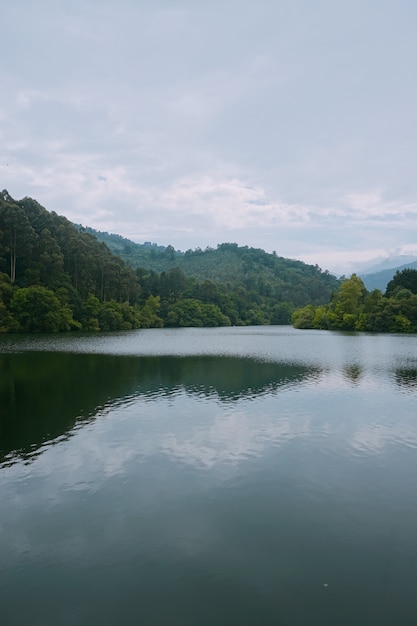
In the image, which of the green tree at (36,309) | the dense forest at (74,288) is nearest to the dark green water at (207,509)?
the green tree at (36,309)

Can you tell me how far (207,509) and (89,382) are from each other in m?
17.5

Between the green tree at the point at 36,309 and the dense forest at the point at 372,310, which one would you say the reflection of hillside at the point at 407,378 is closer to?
the dense forest at the point at 372,310

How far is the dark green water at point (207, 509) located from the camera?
6902 millimetres

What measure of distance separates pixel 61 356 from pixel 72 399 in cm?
1760

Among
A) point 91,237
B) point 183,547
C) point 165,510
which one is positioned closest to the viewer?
point 183,547

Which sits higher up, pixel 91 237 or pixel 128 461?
pixel 91 237

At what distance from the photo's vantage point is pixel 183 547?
8.45 metres

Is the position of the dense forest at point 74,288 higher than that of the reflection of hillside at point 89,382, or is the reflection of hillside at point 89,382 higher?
the dense forest at point 74,288

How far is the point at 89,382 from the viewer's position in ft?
85.3

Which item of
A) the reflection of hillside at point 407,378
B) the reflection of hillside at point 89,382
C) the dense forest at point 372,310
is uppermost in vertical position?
the dense forest at point 372,310

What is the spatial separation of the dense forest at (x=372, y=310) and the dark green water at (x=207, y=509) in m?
60.3

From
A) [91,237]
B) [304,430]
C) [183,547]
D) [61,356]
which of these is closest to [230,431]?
[304,430]

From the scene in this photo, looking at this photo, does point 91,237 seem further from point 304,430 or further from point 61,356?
point 304,430

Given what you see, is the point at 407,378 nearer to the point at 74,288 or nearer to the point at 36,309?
the point at 36,309
